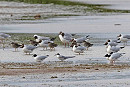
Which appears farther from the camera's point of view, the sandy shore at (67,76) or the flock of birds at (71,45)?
the flock of birds at (71,45)

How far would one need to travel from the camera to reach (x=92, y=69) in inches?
678

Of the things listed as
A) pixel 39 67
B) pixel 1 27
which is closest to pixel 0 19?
pixel 1 27

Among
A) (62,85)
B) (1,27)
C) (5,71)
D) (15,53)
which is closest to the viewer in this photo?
(62,85)

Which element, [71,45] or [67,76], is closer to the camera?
[67,76]

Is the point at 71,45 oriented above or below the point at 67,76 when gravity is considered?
below

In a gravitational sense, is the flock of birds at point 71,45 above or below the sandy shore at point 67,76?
below

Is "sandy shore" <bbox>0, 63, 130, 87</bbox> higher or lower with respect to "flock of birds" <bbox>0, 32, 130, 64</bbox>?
higher

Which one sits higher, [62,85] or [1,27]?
[62,85]

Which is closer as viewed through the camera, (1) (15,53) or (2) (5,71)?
(2) (5,71)

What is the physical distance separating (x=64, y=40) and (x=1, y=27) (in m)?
10.2

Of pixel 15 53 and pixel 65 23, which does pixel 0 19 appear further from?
pixel 15 53

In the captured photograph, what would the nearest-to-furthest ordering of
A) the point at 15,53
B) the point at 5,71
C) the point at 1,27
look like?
the point at 5,71, the point at 15,53, the point at 1,27

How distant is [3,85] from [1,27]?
19.2 m

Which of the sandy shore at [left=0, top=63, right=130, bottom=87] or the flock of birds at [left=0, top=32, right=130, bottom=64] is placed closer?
the sandy shore at [left=0, top=63, right=130, bottom=87]
